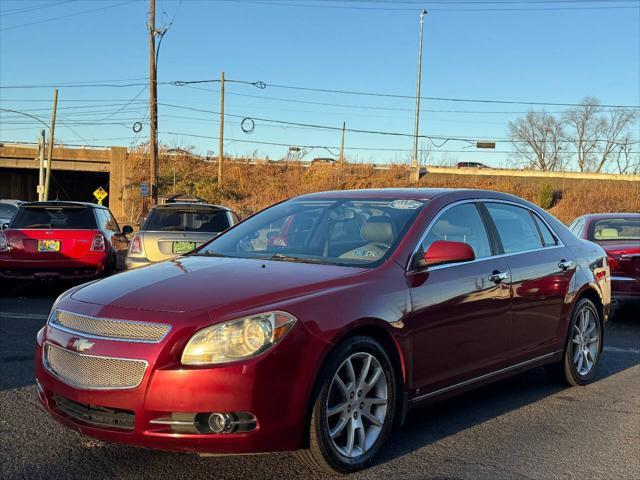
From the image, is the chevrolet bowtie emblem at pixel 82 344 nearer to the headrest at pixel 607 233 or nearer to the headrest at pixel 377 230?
the headrest at pixel 377 230

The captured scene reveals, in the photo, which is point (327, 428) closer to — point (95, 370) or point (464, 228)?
point (95, 370)

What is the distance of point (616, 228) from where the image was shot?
33.7 feet

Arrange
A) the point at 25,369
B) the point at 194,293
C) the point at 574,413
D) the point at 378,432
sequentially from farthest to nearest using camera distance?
Answer: the point at 25,369 < the point at 574,413 < the point at 378,432 < the point at 194,293

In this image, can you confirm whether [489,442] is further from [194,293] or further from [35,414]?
[35,414]

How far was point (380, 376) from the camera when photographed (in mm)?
3877

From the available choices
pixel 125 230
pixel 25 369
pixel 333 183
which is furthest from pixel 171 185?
pixel 25 369

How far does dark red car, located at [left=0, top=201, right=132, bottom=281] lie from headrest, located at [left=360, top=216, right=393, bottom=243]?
6976mm

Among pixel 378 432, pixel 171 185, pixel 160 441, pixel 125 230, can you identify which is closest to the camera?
pixel 160 441

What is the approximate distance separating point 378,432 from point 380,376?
0.31 metres

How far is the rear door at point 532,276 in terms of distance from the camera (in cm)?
501

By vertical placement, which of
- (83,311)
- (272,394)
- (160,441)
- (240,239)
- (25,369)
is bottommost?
(25,369)

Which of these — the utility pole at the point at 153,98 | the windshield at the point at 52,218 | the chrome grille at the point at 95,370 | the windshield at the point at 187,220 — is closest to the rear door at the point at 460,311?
the chrome grille at the point at 95,370

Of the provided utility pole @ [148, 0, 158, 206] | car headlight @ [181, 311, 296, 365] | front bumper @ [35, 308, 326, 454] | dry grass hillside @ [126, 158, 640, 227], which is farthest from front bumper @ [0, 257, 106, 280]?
dry grass hillside @ [126, 158, 640, 227]

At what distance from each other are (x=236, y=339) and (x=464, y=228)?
225 centimetres
